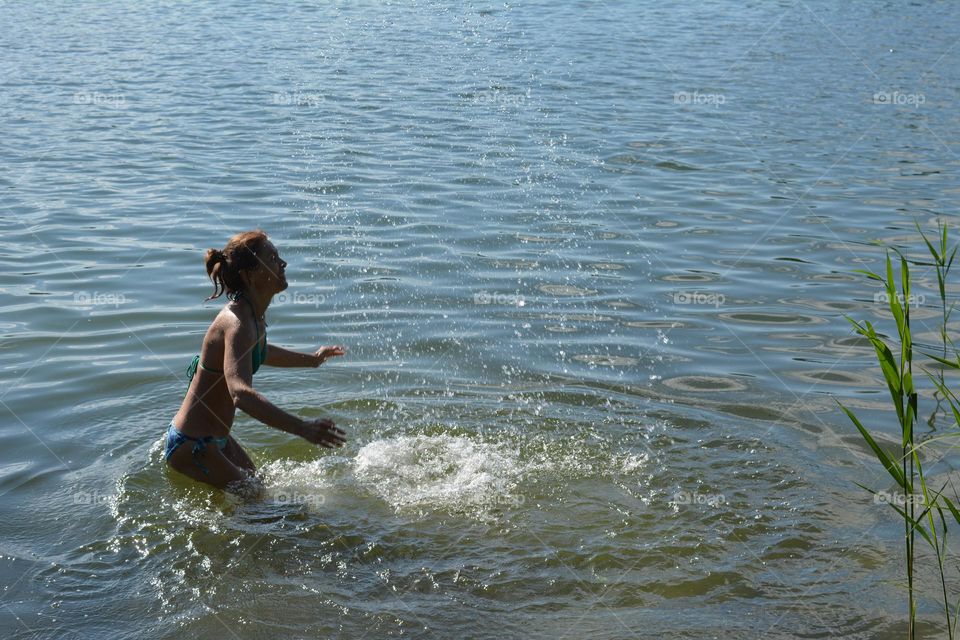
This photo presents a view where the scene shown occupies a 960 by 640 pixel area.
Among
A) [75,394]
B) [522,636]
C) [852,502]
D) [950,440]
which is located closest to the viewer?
[522,636]

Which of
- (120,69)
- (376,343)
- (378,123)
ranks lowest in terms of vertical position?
(376,343)

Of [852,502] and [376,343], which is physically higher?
[376,343]

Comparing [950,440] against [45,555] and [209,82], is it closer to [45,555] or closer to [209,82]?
[45,555]

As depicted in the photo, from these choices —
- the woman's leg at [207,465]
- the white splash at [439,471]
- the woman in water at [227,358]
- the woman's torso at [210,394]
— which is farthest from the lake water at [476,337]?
the woman's torso at [210,394]

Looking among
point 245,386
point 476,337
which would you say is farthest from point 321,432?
point 476,337

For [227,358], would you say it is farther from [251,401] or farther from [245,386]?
[251,401]

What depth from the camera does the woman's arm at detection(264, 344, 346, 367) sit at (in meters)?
5.80

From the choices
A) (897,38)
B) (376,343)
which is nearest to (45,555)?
(376,343)

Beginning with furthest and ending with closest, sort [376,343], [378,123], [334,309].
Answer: [378,123] < [334,309] < [376,343]

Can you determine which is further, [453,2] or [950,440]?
[453,2]

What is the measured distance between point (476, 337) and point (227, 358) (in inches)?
117

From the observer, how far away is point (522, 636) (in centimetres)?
462

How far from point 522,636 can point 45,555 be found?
239 centimetres

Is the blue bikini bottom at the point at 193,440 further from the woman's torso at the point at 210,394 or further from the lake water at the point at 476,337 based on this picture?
the lake water at the point at 476,337
